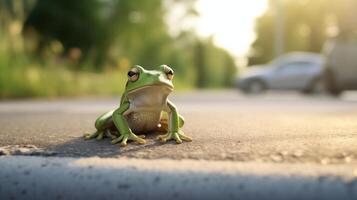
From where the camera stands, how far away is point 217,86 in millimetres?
37312

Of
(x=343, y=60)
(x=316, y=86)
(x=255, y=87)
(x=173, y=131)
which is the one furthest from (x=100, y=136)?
(x=255, y=87)

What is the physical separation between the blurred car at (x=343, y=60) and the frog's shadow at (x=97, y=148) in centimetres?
902

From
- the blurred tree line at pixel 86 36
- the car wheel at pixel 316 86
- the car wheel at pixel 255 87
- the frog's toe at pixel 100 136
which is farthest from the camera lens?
the car wheel at pixel 255 87

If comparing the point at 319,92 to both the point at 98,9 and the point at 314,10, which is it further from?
the point at 314,10

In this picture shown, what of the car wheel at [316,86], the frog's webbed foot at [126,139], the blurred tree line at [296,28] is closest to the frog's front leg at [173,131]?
the frog's webbed foot at [126,139]

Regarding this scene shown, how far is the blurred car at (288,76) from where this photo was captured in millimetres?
14156

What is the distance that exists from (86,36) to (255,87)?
32.4 ft

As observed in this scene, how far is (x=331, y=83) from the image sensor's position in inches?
424

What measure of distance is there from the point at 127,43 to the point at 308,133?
2341 cm

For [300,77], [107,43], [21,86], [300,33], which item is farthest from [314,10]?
[21,86]

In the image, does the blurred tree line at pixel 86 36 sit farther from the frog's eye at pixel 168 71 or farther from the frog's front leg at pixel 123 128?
the frog's eye at pixel 168 71

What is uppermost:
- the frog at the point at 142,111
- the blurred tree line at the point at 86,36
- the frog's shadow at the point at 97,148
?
the blurred tree line at the point at 86,36

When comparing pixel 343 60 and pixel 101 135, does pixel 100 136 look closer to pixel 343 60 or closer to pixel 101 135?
pixel 101 135

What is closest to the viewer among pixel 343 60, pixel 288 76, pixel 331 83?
pixel 343 60
